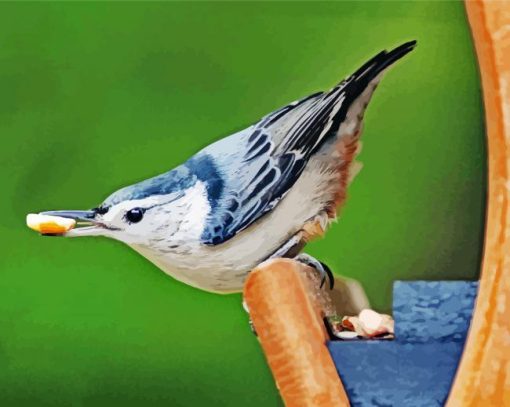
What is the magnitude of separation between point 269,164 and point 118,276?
0.79ft

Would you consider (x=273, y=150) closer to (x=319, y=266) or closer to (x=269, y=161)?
(x=269, y=161)

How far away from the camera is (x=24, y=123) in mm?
929

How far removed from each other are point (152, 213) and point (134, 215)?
0.02 m

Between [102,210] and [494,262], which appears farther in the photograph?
[102,210]

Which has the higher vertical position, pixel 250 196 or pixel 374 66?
pixel 374 66

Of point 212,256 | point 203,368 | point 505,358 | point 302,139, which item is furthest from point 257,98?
point 505,358

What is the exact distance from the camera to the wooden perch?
68cm

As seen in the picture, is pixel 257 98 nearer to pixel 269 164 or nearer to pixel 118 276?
pixel 269 164

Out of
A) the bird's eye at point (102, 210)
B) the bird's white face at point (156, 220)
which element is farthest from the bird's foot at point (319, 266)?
the bird's eye at point (102, 210)

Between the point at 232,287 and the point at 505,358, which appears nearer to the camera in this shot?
the point at 505,358

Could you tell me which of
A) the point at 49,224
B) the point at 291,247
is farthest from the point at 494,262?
the point at 49,224

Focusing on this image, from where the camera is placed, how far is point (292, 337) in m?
0.68

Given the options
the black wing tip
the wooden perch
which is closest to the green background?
the black wing tip

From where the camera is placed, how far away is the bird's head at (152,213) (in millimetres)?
897
